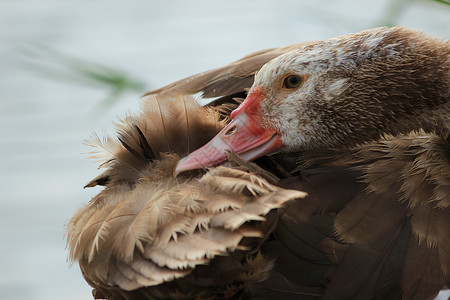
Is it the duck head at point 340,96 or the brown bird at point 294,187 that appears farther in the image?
the duck head at point 340,96

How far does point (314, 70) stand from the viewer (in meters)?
2.43

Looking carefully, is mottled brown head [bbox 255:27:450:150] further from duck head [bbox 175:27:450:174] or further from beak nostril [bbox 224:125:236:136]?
beak nostril [bbox 224:125:236:136]

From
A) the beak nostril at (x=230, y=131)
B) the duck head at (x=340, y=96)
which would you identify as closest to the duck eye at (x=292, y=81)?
the duck head at (x=340, y=96)

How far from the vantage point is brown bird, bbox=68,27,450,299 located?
1894 mm

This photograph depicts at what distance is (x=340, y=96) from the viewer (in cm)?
239

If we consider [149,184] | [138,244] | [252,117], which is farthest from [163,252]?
[252,117]

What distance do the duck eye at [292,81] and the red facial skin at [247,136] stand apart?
0.30ft

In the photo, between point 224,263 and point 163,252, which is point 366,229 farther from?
point 163,252

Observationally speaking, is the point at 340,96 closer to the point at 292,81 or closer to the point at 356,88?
the point at 356,88

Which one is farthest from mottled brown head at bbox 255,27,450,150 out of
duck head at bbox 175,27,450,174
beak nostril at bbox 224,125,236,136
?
beak nostril at bbox 224,125,236,136

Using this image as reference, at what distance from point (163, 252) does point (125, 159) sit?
1.96 feet

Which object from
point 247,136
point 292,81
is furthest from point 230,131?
point 292,81

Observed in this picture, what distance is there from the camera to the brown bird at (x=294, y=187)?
6.21 feet

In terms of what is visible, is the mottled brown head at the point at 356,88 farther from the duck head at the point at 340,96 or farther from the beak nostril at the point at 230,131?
the beak nostril at the point at 230,131
